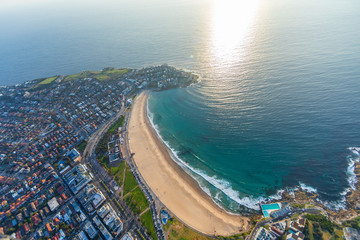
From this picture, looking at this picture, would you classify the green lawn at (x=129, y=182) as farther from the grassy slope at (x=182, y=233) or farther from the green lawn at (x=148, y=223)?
the grassy slope at (x=182, y=233)

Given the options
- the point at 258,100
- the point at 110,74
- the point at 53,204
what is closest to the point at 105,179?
the point at 53,204

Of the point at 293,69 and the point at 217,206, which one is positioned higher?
the point at 293,69

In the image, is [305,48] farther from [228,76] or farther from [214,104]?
[214,104]

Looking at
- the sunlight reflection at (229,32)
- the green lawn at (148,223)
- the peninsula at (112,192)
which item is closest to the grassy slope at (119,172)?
the peninsula at (112,192)

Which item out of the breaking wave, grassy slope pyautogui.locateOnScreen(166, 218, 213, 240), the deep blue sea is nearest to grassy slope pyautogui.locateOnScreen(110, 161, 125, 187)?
the deep blue sea

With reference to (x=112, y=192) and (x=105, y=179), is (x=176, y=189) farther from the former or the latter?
(x=105, y=179)

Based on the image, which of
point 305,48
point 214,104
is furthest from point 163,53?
point 305,48
